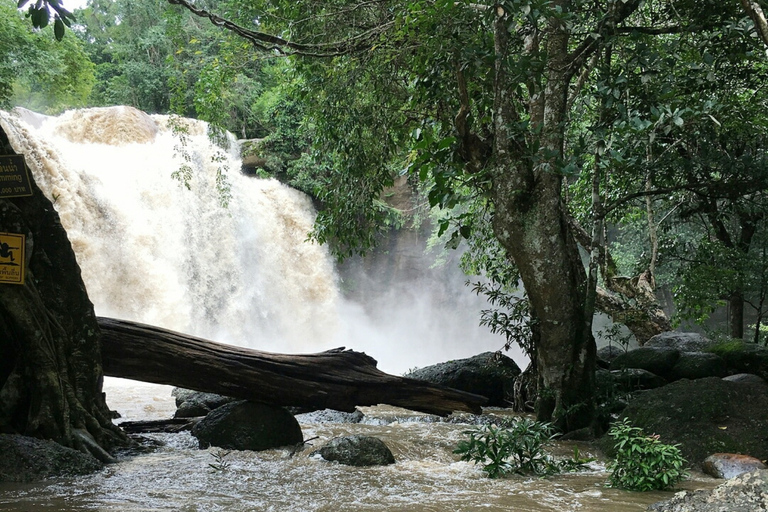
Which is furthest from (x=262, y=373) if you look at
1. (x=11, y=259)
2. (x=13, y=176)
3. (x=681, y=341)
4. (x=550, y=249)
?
(x=681, y=341)

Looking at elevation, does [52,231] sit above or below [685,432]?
above

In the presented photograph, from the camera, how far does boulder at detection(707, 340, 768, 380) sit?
9.12m

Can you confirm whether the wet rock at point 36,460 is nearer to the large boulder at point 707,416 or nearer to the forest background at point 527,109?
the forest background at point 527,109

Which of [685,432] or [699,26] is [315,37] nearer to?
[699,26]

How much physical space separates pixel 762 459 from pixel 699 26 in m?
3.78

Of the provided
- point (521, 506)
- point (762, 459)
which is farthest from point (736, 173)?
point (521, 506)

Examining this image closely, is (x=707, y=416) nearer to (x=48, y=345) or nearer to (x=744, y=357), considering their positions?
(x=744, y=357)

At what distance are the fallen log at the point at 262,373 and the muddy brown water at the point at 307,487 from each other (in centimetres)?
61

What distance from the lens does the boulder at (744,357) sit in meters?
9.12

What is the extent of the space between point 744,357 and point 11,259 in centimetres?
925

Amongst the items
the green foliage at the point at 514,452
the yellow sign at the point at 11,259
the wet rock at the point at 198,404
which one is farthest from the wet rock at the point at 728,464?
the yellow sign at the point at 11,259

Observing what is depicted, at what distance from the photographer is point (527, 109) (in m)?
8.24

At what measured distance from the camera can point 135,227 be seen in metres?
16.3

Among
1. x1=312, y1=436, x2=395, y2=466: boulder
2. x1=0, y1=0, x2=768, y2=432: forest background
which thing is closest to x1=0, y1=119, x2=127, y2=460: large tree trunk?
x1=312, y1=436, x2=395, y2=466: boulder
